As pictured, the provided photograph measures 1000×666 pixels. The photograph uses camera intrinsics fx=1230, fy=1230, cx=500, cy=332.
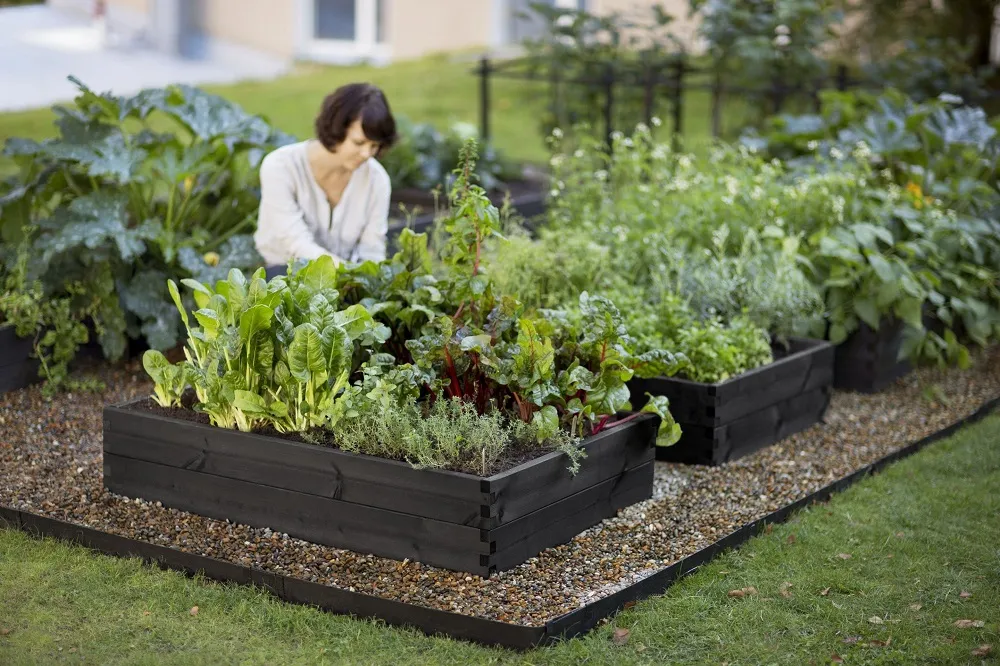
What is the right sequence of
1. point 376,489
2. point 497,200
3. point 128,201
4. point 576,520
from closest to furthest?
1. point 376,489
2. point 576,520
3. point 128,201
4. point 497,200

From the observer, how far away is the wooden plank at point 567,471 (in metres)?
3.40

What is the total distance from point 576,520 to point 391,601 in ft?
2.41

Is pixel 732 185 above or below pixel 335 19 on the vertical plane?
below

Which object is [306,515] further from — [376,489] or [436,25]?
[436,25]

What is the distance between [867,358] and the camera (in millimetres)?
5387

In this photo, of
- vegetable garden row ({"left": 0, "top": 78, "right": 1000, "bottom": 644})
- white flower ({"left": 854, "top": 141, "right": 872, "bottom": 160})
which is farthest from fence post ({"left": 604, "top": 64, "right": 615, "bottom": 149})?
white flower ({"left": 854, "top": 141, "right": 872, "bottom": 160})

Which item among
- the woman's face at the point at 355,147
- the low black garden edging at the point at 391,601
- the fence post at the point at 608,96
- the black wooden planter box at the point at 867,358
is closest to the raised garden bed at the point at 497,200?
the fence post at the point at 608,96

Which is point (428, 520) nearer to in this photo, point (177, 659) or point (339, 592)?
point (339, 592)

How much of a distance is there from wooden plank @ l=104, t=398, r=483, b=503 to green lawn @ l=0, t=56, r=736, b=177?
7.58 m

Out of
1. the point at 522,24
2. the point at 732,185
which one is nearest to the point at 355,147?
the point at 732,185

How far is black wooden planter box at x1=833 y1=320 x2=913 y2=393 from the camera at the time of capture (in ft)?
17.6

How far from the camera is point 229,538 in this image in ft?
11.9

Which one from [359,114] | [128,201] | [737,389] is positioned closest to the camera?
[737,389]

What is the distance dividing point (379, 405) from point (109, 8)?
1303cm
